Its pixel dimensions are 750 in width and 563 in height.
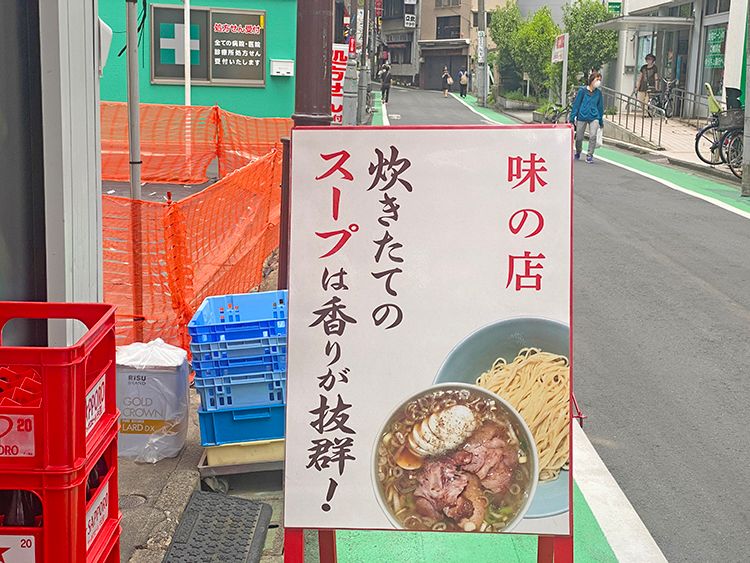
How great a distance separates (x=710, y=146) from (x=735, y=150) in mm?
1685

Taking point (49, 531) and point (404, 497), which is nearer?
point (49, 531)

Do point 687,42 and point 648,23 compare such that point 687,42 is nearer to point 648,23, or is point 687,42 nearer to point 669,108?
point 648,23

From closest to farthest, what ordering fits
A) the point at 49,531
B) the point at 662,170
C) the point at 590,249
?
the point at 49,531
the point at 590,249
the point at 662,170

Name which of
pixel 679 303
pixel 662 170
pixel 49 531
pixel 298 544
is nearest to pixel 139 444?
pixel 298 544

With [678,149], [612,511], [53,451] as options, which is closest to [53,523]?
[53,451]

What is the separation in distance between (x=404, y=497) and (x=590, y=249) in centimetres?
927

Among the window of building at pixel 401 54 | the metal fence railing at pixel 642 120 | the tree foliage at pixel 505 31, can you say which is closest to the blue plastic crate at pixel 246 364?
the metal fence railing at pixel 642 120

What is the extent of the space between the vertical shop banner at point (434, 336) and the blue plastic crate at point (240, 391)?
1.73m

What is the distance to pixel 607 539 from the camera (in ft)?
15.4

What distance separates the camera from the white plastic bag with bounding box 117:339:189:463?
5.32 metres

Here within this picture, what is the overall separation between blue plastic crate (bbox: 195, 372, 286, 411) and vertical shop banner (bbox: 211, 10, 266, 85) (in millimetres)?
18431

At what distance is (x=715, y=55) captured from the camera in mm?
32500

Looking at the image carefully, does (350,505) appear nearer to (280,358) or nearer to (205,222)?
(280,358)

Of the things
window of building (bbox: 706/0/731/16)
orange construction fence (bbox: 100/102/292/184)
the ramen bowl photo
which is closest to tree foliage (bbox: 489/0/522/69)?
window of building (bbox: 706/0/731/16)
